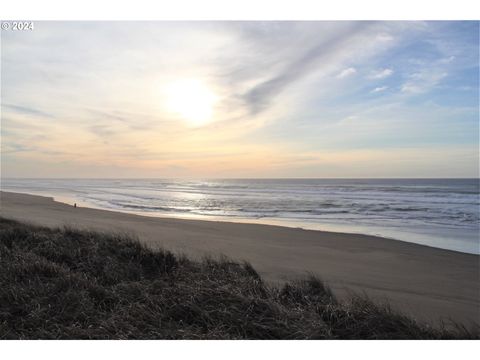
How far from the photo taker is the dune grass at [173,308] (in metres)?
4.09

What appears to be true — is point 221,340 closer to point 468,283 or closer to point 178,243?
point 468,283

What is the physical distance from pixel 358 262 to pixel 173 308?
6.29 m

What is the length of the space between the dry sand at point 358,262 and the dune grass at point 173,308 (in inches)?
56.8

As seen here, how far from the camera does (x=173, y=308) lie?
446 centimetres

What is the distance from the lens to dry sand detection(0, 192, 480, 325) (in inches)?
249

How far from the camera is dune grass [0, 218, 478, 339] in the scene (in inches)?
161

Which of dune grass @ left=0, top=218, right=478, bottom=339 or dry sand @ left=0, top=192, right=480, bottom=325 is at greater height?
dune grass @ left=0, top=218, right=478, bottom=339

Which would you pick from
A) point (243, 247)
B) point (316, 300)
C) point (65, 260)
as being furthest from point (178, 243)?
point (316, 300)

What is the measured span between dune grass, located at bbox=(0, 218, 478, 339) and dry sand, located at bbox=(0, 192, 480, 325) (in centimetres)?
144

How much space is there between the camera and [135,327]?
13.6ft

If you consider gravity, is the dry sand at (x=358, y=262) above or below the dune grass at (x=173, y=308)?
below

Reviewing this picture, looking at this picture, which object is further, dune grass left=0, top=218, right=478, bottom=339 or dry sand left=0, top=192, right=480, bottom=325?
dry sand left=0, top=192, right=480, bottom=325
